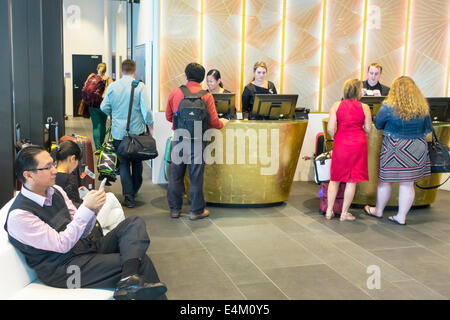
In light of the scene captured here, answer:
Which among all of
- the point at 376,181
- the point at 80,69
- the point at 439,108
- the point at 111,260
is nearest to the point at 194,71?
the point at 376,181

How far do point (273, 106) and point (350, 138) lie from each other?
97 cm

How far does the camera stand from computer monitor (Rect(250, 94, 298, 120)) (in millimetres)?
5641

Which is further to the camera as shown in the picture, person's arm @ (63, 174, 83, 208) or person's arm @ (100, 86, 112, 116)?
person's arm @ (100, 86, 112, 116)

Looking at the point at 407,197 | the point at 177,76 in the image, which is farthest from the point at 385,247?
the point at 177,76

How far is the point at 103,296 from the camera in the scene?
2.76 meters

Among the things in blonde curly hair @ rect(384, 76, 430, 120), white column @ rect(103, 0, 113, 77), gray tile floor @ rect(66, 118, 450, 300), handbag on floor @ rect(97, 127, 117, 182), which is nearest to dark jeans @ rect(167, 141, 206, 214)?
gray tile floor @ rect(66, 118, 450, 300)

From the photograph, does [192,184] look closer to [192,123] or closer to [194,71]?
[192,123]

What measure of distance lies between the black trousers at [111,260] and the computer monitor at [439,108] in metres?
4.26

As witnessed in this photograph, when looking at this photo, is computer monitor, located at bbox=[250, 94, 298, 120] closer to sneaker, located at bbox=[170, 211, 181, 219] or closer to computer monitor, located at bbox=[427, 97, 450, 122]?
sneaker, located at bbox=[170, 211, 181, 219]

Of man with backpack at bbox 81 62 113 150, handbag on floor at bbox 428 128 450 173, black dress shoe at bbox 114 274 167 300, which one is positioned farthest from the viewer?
man with backpack at bbox 81 62 113 150

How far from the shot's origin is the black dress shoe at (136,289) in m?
2.74

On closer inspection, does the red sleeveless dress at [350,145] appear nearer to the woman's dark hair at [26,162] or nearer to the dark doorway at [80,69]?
the woman's dark hair at [26,162]

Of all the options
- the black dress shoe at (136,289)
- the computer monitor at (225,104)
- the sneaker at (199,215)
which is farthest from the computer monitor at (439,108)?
the black dress shoe at (136,289)

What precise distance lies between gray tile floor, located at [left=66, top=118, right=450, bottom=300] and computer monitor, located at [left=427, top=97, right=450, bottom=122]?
3.56 ft
